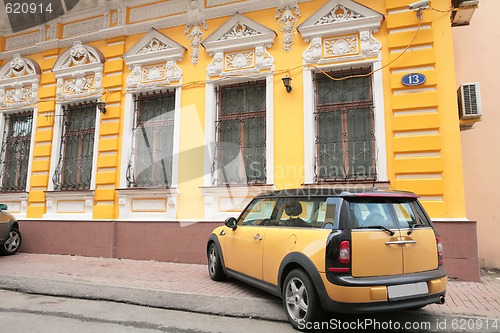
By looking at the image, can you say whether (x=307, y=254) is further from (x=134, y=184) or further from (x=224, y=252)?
(x=134, y=184)

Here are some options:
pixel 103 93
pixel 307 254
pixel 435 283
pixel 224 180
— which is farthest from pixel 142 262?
pixel 435 283

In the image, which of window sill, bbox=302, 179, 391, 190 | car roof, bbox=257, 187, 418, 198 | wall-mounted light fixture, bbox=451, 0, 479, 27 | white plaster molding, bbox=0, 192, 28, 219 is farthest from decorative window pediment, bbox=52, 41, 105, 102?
wall-mounted light fixture, bbox=451, 0, 479, 27

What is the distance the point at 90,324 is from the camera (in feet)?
13.5

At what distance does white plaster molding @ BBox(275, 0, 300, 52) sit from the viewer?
7910 millimetres

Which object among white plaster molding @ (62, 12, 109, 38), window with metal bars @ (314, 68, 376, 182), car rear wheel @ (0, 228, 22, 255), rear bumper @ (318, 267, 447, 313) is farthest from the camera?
white plaster molding @ (62, 12, 109, 38)

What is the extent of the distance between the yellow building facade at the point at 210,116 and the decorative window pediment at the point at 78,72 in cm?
3

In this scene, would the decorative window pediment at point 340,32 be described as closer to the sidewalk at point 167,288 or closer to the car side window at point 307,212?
the car side window at point 307,212

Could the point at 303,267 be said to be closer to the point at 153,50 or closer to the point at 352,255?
the point at 352,255

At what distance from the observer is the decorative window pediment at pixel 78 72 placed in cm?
939

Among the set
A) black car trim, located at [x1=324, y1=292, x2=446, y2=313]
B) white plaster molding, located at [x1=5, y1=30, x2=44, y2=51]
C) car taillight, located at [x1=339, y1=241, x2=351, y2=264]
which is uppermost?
white plaster molding, located at [x1=5, y1=30, x2=44, y2=51]

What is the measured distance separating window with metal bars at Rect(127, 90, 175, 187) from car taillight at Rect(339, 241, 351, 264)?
570cm

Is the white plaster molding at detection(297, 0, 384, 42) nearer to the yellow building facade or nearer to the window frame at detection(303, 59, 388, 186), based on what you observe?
the yellow building facade

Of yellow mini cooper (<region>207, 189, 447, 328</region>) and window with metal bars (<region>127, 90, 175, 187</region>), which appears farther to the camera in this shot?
window with metal bars (<region>127, 90, 175, 187</region>)

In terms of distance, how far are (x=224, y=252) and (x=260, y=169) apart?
265cm
